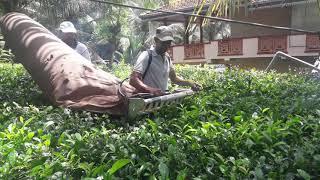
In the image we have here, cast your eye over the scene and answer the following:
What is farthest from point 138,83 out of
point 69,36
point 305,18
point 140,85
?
point 305,18

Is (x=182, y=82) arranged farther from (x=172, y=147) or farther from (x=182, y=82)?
(x=172, y=147)

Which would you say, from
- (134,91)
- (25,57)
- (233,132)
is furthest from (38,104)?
(233,132)

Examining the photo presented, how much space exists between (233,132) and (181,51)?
19506mm

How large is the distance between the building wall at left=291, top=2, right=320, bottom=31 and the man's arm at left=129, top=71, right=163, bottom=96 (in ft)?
49.2

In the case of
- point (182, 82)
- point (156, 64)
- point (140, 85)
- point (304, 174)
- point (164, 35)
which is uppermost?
point (164, 35)

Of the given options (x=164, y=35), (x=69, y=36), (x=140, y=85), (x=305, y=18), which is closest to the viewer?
(x=140, y=85)

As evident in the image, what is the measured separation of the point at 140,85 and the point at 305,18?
1597 cm

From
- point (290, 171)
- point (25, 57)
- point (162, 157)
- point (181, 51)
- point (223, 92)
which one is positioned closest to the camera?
point (290, 171)

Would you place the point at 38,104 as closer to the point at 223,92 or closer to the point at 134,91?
the point at 134,91

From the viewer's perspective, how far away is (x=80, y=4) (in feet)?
107

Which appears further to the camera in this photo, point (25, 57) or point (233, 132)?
point (25, 57)

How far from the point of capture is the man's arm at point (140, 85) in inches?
144

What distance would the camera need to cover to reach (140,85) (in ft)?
12.4

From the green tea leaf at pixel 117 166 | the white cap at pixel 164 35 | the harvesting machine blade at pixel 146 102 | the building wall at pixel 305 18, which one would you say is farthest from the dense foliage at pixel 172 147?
the building wall at pixel 305 18
